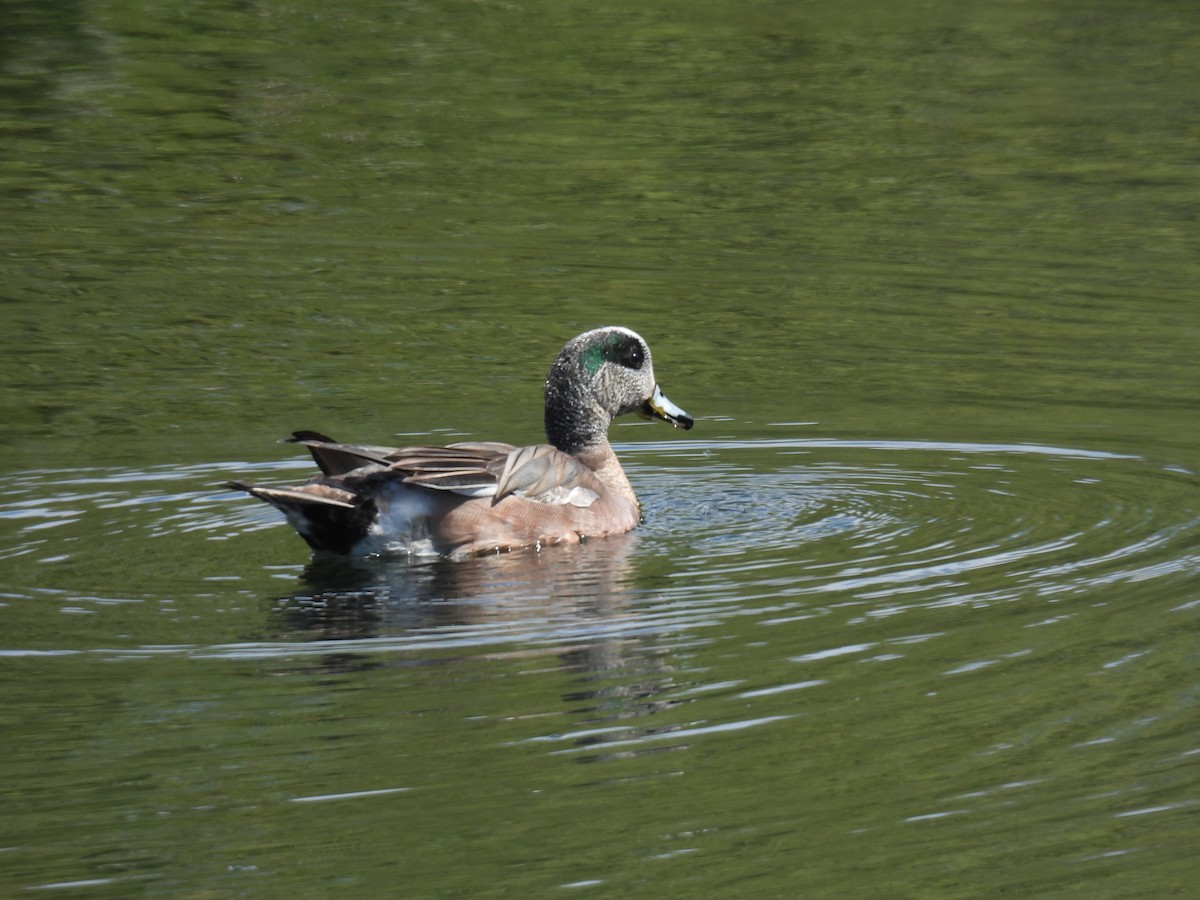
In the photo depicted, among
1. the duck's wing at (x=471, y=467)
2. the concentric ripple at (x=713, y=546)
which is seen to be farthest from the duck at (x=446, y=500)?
the concentric ripple at (x=713, y=546)

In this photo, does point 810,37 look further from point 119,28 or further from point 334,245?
point 334,245

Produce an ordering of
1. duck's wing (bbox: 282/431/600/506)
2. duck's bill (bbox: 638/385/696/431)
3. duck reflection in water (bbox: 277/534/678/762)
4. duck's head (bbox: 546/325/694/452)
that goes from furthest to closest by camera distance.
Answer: duck's bill (bbox: 638/385/696/431) < duck's head (bbox: 546/325/694/452) < duck's wing (bbox: 282/431/600/506) < duck reflection in water (bbox: 277/534/678/762)

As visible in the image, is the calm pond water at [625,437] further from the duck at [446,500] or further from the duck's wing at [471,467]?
the duck's wing at [471,467]

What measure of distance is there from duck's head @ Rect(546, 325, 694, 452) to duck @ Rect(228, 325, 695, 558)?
0.41 metres

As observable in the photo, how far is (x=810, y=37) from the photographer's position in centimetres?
2345

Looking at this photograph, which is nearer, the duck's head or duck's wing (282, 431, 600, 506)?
duck's wing (282, 431, 600, 506)

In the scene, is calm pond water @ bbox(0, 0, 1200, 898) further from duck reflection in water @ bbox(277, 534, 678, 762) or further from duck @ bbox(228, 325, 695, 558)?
duck @ bbox(228, 325, 695, 558)

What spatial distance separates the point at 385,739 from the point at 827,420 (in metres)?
5.79

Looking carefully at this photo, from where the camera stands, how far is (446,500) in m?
9.49

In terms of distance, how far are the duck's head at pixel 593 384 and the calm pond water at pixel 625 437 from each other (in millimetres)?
563

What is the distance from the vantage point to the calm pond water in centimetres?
609

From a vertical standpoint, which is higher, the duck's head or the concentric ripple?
the duck's head

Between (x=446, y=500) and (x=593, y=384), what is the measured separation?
1.44 meters

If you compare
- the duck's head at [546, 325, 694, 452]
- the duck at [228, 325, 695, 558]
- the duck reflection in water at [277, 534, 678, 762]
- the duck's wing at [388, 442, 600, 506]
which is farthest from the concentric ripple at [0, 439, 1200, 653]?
the duck's head at [546, 325, 694, 452]
